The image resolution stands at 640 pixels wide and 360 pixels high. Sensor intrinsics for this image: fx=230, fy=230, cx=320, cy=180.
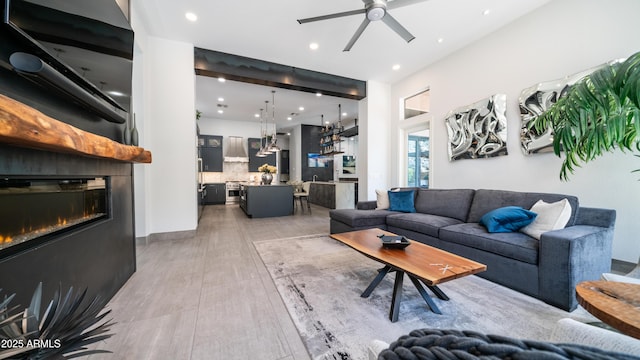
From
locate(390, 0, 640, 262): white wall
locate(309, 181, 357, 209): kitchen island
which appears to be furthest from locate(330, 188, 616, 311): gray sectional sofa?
locate(309, 181, 357, 209): kitchen island

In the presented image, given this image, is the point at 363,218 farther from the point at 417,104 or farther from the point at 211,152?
the point at 211,152

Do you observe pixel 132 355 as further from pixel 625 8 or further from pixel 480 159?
pixel 625 8

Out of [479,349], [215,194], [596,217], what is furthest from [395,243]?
[215,194]

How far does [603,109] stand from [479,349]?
2.20 m

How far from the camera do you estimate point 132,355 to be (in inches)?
54.4

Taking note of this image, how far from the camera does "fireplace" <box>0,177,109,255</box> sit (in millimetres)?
1176

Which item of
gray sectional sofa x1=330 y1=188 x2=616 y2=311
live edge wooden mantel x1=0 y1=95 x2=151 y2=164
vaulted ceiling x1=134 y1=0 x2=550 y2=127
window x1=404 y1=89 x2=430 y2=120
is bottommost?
gray sectional sofa x1=330 y1=188 x2=616 y2=311

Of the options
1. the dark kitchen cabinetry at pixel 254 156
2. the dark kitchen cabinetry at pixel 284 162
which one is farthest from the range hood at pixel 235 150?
the dark kitchen cabinetry at pixel 284 162

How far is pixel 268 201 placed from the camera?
6.04m

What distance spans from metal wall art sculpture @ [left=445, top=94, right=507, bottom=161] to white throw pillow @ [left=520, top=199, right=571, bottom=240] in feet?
4.65

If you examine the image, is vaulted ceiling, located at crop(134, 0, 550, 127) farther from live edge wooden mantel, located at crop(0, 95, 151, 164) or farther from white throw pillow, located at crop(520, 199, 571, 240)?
live edge wooden mantel, located at crop(0, 95, 151, 164)

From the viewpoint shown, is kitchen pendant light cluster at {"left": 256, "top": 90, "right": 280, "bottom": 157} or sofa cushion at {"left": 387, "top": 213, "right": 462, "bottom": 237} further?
kitchen pendant light cluster at {"left": 256, "top": 90, "right": 280, "bottom": 157}

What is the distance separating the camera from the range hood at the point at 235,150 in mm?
9148

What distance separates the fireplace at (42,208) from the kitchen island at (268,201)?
3876mm
